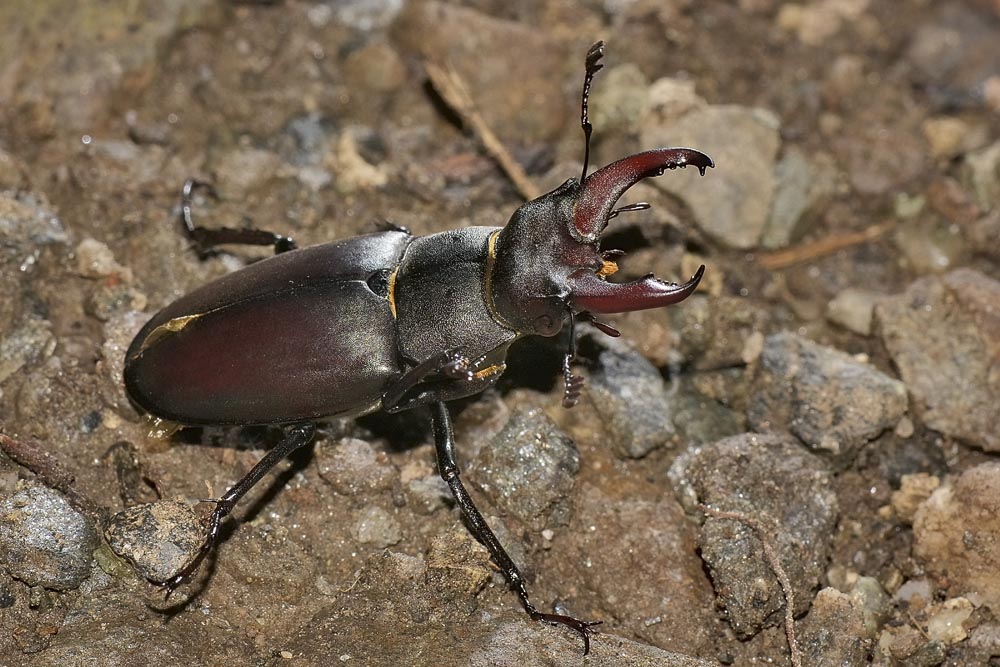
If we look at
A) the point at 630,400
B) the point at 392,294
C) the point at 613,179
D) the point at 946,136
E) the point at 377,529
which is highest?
the point at 613,179

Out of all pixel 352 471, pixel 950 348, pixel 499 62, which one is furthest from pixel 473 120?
pixel 950 348

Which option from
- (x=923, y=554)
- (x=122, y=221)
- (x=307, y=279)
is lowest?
(x=923, y=554)

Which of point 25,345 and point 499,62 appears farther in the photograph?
point 499,62

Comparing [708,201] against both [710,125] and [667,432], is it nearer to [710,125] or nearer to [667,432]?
[710,125]

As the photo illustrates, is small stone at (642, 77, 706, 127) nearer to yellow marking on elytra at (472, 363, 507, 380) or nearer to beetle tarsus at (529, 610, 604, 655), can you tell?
yellow marking on elytra at (472, 363, 507, 380)

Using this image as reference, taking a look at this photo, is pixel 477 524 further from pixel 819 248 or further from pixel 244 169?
pixel 819 248

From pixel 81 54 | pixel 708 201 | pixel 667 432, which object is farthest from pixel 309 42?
pixel 667 432

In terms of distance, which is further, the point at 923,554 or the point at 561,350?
the point at 561,350

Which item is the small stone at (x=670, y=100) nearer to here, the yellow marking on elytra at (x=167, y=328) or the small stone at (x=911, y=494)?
the small stone at (x=911, y=494)
